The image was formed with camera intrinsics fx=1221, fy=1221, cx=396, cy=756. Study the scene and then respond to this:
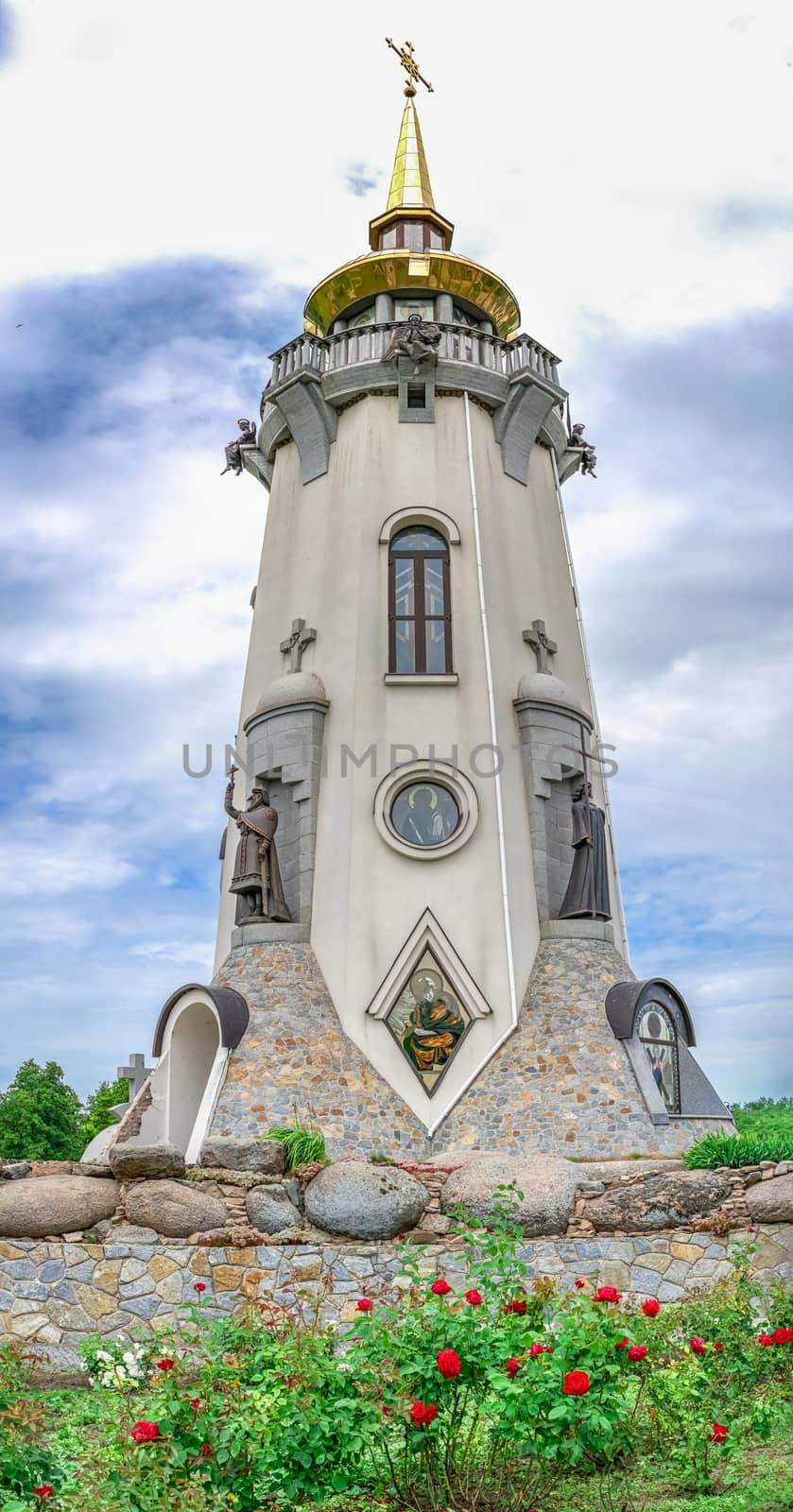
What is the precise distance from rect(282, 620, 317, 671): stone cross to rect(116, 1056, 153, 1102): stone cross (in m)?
8.00

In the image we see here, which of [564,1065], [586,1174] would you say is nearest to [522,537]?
[564,1065]

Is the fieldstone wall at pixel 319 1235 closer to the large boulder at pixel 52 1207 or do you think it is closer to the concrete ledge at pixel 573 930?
the large boulder at pixel 52 1207

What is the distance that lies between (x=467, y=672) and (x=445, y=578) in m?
1.59

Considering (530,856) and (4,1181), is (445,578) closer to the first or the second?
(530,856)

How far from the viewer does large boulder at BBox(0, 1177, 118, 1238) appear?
931cm

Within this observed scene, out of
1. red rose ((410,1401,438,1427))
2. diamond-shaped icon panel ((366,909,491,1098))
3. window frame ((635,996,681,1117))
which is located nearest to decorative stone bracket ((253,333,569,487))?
diamond-shaped icon panel ((366,909,491,1098))

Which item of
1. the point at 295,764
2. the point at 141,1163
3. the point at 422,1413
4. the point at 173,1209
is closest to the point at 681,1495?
the point at 422,1413

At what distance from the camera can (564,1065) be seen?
595 inches

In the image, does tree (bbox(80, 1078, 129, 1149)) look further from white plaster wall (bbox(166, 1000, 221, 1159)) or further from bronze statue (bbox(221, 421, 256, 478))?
bronze statue (bbox(221, 421, 256, 478))

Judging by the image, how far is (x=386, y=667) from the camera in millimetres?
17812

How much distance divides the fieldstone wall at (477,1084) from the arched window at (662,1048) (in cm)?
42

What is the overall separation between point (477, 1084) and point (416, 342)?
11.1 metres

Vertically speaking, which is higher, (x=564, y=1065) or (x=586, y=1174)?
(x=564, y=1065)

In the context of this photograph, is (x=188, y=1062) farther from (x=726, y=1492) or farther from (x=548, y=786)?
(x=726, y=1492)
